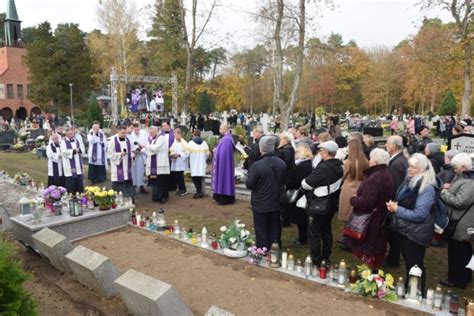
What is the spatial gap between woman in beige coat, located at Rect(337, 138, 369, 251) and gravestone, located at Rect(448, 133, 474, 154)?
4.84m

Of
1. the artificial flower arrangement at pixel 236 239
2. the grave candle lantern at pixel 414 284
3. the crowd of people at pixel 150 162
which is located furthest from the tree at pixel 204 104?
the grave candle lantern at pixel 414 284

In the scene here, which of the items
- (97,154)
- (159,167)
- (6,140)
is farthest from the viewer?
(6,140)

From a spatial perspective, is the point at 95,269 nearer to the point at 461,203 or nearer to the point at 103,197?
the point at 103,197

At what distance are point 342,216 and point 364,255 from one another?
103 centimetres

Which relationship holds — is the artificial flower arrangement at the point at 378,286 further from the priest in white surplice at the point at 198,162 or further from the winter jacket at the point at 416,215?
the priest in white surplice at the point at 198,162

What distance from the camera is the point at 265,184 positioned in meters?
5.74

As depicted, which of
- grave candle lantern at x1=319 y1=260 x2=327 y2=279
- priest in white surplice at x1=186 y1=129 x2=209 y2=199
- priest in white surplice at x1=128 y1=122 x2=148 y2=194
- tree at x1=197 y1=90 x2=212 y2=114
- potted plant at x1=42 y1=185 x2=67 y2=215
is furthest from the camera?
tree at x1=197 y1=90 x2=212 y2=114

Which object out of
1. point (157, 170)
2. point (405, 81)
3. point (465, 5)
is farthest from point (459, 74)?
point (157, 170)

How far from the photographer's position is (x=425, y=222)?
457 centimetres

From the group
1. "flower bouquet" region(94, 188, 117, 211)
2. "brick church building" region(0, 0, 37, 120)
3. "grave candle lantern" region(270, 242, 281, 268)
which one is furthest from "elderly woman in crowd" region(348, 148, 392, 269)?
"brick church building" region(0, 0, 37, 120)

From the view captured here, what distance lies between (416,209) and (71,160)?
27.1 ft

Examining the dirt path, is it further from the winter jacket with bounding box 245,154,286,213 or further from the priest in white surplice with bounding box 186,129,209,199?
the priest in white surplice with bounding box 186,129,209,199

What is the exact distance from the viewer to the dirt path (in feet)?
14.6

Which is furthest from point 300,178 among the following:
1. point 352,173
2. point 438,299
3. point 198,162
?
point 198,162
